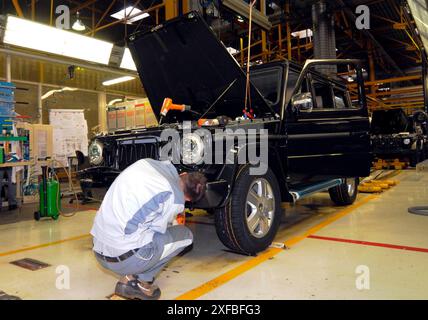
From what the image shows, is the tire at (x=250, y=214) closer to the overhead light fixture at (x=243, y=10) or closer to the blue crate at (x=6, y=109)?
the overhead light fixture at (x=243, y=10)

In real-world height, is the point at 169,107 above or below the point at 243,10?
below

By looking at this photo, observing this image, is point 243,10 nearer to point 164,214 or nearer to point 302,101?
point 302,101

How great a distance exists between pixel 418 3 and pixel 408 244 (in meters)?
4.12

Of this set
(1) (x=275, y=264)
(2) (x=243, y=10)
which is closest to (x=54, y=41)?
(2) (x=243, y=10)

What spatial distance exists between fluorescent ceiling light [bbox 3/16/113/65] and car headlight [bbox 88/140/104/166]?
132 inches

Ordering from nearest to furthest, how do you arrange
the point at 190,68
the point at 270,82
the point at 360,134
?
the point at 190,68 → the point at 270,82 → the point at 360,134

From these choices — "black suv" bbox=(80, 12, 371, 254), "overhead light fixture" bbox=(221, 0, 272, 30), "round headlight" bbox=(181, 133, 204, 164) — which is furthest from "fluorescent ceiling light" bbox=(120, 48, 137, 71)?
"round headlight" bbox=(181, 133, 204, 164)

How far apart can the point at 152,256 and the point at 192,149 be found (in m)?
0.92

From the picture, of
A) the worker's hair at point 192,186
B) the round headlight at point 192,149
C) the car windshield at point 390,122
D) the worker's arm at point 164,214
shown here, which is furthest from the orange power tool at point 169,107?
the car windshield at point 390,122

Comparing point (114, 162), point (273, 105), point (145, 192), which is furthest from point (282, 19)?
point (145, 192)

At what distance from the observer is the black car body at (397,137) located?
33.0 ft

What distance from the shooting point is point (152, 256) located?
2080 mm

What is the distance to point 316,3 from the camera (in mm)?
8695
